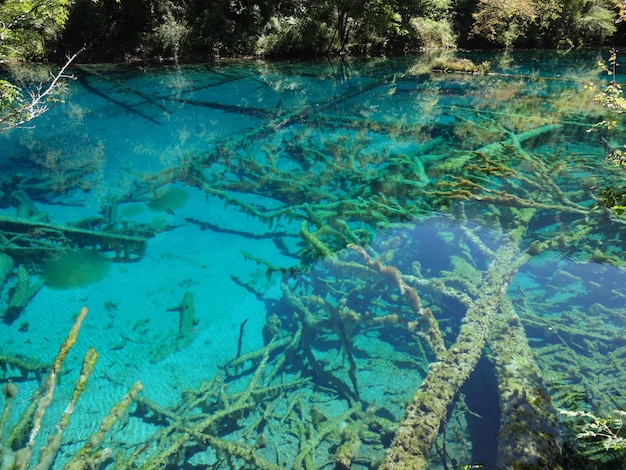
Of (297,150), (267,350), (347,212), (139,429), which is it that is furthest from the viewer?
(297,150)

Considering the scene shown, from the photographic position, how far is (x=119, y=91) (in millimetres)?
15914

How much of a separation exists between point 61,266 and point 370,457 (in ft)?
17.2

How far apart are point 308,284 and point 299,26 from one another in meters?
22.0

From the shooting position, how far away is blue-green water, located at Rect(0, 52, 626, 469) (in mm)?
3963

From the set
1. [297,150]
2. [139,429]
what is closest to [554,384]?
[139,429]

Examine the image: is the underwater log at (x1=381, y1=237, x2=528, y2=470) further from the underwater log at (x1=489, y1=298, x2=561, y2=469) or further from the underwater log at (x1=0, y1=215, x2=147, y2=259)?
the underwater log at (x1=0, y1=215, x2=147, y2=259)

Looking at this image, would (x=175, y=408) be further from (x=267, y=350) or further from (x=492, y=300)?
(x=492, y=300)

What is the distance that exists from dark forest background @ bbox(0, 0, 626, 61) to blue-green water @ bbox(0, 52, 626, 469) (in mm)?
12523

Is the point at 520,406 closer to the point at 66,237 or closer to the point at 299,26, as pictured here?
the point at 66,237

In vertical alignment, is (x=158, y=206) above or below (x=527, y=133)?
below

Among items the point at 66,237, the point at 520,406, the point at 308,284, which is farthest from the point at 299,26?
the point at 520,406

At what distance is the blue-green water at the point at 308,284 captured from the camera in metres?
3.96

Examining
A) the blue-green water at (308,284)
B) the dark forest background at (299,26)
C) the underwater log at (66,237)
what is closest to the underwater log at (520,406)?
the blue-green water at (308,284)

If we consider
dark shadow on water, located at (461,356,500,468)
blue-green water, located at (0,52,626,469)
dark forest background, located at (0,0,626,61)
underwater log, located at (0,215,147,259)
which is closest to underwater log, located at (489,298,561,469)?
blue-green water, located at (0,52,626,469)
